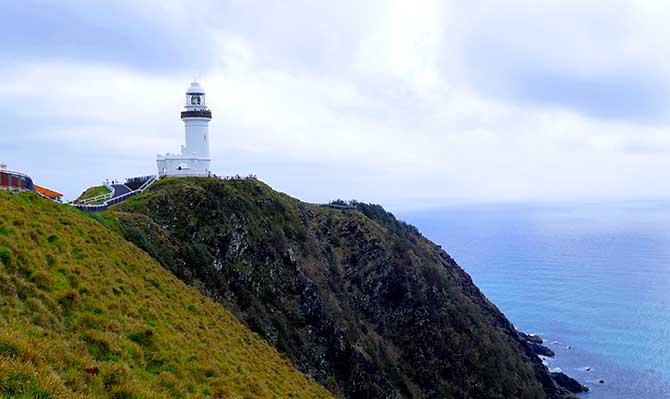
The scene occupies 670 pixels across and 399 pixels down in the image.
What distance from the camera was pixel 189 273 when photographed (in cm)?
3506

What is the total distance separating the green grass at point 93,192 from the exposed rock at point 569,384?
204 feet

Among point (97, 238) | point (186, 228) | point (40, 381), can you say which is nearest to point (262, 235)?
point (186, 228)

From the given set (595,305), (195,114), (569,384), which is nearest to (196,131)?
(195,114)

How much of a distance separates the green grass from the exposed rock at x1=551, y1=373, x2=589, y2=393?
62313 millimetres

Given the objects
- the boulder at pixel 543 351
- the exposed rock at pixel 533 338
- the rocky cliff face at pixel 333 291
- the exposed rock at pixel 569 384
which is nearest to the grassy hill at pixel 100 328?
the rocky cliff face at pixel 333 291

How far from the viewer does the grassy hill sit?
1045 cm

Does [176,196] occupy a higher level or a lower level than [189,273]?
higher

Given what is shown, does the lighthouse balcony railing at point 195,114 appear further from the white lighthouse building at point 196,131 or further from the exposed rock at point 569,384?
the exposed rock at point 569,384

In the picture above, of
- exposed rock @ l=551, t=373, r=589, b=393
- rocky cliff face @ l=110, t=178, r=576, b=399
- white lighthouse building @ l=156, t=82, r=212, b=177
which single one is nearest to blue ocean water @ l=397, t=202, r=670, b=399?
exposed rock @ l=551, t=373, r=589, b=393

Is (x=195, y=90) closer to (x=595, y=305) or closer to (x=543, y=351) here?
(x=543, y=351)

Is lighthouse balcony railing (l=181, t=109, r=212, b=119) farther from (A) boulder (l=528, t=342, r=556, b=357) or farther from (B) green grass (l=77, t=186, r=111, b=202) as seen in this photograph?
(A) boulder (l=528, t=342, r=556, b=357)

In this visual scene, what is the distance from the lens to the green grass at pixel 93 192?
160 feet

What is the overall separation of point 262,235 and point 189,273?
1325 centimetres

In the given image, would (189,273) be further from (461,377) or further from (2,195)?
(461,377)
